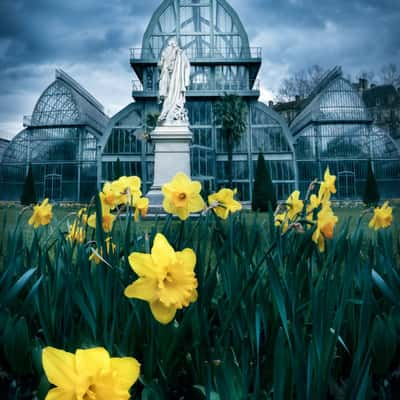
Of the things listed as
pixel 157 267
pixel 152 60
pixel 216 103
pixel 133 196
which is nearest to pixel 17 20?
pixel 133 196

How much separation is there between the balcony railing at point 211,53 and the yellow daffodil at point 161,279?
1994cm

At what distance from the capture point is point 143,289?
1.38ft

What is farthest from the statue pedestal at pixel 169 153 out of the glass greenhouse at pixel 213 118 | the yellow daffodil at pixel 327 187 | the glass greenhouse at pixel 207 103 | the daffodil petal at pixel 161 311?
the glass greenhouse at pixel 213 118

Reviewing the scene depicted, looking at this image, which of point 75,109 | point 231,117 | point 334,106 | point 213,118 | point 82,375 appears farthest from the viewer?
point 334,106

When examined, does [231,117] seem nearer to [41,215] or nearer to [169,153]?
[169,153]

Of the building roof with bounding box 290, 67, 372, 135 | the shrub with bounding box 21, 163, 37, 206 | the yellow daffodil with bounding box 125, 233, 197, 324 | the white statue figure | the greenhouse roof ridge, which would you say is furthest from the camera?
the building roof with bounding box 290, 67, 372, 135

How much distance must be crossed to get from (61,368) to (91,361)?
0.10 ft

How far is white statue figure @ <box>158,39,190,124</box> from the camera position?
7.64 metres

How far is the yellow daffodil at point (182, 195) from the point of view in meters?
0.67

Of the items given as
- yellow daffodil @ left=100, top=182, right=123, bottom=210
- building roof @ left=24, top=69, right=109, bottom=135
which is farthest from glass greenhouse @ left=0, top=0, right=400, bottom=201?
yellow daffodil @ left=100, top=182, right=123, bottom=210

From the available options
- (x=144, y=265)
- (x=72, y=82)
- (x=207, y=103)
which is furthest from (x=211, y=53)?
(x=144, y=265)

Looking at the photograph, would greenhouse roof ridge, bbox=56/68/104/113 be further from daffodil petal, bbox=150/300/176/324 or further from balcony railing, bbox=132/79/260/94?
balcony railing, bbox=132/79/260/94

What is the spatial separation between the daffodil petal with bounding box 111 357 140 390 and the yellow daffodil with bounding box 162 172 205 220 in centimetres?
37

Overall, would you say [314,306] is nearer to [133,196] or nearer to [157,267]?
[157,267]
